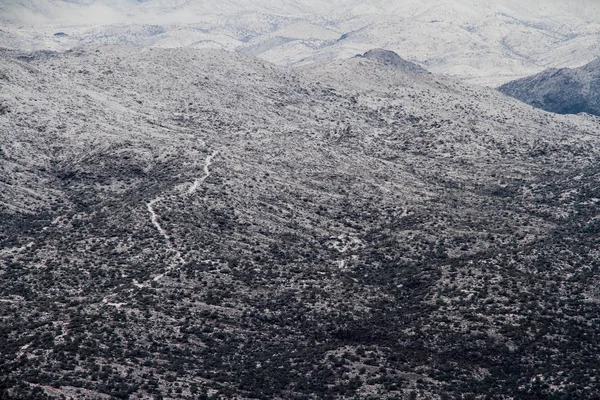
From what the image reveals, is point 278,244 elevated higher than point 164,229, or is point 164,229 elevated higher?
point 164,229

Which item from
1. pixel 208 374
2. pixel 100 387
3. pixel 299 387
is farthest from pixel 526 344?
pixel 100 387

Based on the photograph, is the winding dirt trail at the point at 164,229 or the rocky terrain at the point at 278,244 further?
the winding dirt trail at the point at 164,229

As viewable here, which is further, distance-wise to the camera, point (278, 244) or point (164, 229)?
point (278, 244)

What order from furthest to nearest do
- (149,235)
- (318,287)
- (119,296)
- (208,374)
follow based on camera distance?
(149,235) < (318,287) < (119,296) < (208,374)

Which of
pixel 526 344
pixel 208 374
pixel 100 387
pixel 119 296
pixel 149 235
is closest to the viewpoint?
pixel 100 387

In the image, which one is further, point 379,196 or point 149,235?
point 379,196

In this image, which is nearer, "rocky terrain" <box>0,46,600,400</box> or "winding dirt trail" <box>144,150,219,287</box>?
"rocky terrain" <box>0,46,600,400</box>

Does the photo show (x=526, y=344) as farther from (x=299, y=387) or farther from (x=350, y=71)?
(x=350, y=71)
